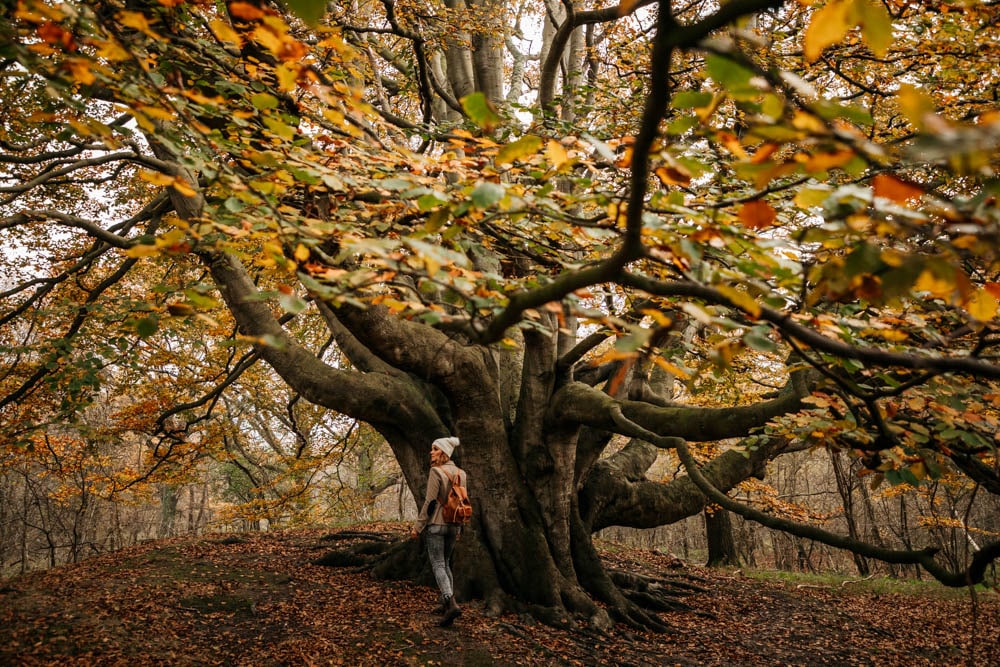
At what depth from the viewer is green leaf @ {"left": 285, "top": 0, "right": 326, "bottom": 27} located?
882 millimetres

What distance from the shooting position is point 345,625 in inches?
194

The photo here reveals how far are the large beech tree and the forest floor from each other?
0.70 meters

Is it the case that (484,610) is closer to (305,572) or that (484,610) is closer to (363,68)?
(305,572)

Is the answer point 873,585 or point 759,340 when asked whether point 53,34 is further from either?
point 873,585

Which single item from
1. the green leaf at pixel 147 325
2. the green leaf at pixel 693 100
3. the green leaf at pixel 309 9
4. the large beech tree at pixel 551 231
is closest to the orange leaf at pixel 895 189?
the large beech tree at pixel 551 231

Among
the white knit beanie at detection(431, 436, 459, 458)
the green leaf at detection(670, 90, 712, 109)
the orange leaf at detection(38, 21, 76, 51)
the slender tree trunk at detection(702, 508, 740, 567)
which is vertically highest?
the orange leaf at detection(38, 21, 76, 51)

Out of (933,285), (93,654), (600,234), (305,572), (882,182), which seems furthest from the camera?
(305,572)

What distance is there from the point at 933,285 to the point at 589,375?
5634mm

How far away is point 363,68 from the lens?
6.38m

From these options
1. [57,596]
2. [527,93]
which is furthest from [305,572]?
[527,93]

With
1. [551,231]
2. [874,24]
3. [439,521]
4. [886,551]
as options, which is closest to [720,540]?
[439,521]

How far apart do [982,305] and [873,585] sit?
10.5 m

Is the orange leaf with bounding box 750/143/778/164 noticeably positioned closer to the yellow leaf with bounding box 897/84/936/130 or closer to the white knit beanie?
the yellow leaf with bounding box 897/84/936/130

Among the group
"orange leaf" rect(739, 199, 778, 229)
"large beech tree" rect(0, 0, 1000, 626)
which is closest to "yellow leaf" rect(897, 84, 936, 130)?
"large beech tree" rect(0, 0, 1000, 626)
